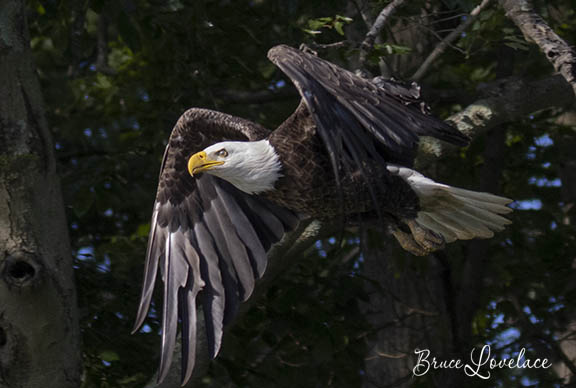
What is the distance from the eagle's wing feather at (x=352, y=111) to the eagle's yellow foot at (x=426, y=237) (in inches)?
26.3

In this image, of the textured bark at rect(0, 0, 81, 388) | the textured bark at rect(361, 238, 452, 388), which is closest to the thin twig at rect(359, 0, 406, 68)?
the textured bark at rect(0, 0, 81, 388)

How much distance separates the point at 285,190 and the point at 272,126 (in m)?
1.15

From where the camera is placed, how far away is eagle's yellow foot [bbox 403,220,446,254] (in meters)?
3.43

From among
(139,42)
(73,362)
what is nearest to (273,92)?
(139,42)

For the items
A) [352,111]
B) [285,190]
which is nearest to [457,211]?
[285,190]

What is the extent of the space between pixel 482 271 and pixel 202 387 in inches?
56.4

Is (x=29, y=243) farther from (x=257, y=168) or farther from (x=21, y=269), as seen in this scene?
(x=257, y=168)

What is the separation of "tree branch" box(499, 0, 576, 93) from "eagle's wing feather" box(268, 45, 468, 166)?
442mm

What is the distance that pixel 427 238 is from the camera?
11.3ft

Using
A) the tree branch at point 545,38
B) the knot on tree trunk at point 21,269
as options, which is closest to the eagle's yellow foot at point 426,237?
the tree branch at point 545,38

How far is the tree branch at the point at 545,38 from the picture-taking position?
234 centimetres

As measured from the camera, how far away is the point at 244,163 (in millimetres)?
3191

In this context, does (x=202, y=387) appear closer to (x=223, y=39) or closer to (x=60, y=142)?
(x=223, y=39)
